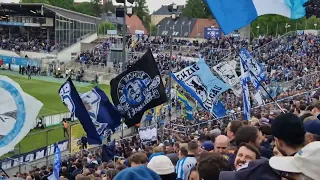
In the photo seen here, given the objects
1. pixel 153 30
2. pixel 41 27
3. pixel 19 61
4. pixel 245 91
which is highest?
pixel 153 30

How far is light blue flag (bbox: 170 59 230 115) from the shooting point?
13.8 m

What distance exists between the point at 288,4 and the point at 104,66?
36541mm

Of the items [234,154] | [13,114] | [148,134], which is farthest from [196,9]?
[234,154]

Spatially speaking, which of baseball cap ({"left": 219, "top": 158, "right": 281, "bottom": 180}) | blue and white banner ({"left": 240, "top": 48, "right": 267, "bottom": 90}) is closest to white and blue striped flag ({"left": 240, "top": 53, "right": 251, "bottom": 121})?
blue and white banner ({"left": 240, "top": 48, "right": 267, "bottom": 90})

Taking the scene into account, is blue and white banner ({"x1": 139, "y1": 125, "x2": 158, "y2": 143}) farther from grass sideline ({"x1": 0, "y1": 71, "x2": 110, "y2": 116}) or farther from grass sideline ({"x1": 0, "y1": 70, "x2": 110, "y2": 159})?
grass sideline ({"x1": 0, "y1": 71, "x2": 110, "y2": 116})

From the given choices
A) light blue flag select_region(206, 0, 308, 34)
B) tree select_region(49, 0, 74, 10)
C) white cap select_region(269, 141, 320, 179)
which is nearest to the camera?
white cap select_region(269, 141, 320, 179)

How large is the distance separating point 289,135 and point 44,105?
31.4 meters

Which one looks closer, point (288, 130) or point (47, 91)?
point (288, 130)

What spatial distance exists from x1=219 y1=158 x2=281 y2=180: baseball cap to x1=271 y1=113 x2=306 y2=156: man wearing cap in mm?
222

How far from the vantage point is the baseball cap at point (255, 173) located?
3410 mm

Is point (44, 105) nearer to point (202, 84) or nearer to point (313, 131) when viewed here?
point (202, 84)

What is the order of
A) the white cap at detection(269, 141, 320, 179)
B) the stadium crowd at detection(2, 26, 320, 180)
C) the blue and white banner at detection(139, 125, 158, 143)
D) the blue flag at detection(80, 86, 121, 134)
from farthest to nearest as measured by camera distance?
the blue and white banner at detection(139, 125, 158, 143)
the blue flag at detection(80, 86, 121, 134)
the stadium crowd at detection(2, 26, 320, 180)
the white cap at detection(269, 141, 320, 179)

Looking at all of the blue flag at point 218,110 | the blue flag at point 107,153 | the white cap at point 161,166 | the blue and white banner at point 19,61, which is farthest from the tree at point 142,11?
the white cap at point 161,166

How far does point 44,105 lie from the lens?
33.7m
